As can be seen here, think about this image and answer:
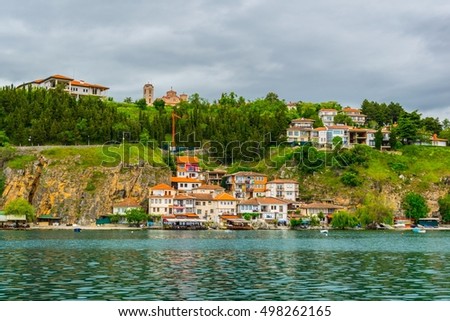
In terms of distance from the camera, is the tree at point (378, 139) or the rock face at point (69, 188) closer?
the rock face at point (69, 188)

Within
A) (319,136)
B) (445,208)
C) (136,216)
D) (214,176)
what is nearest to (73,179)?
(136,216)

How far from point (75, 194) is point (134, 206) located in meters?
11.1

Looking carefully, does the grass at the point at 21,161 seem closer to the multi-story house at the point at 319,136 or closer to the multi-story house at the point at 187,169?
the multi-story house at the point at 187,169

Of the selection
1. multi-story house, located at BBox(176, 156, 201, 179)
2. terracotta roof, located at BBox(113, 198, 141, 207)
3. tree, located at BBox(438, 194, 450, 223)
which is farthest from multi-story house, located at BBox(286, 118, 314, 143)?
terracotta roof, located at BBox(113, 198, 141, 207)

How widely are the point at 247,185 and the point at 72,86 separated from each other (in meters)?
64.9

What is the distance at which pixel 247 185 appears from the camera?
13125cm

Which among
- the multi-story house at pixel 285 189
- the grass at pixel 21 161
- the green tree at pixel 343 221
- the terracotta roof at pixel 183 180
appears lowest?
the green tree at pixel 343 221

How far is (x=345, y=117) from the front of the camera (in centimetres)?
16025

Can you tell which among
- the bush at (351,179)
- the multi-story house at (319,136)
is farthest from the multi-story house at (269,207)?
the multi-story house at (319,136)

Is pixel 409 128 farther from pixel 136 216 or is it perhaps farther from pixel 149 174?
pixel 136 216

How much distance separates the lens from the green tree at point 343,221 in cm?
11684

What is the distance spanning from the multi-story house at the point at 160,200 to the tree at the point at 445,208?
52237 millimetres
